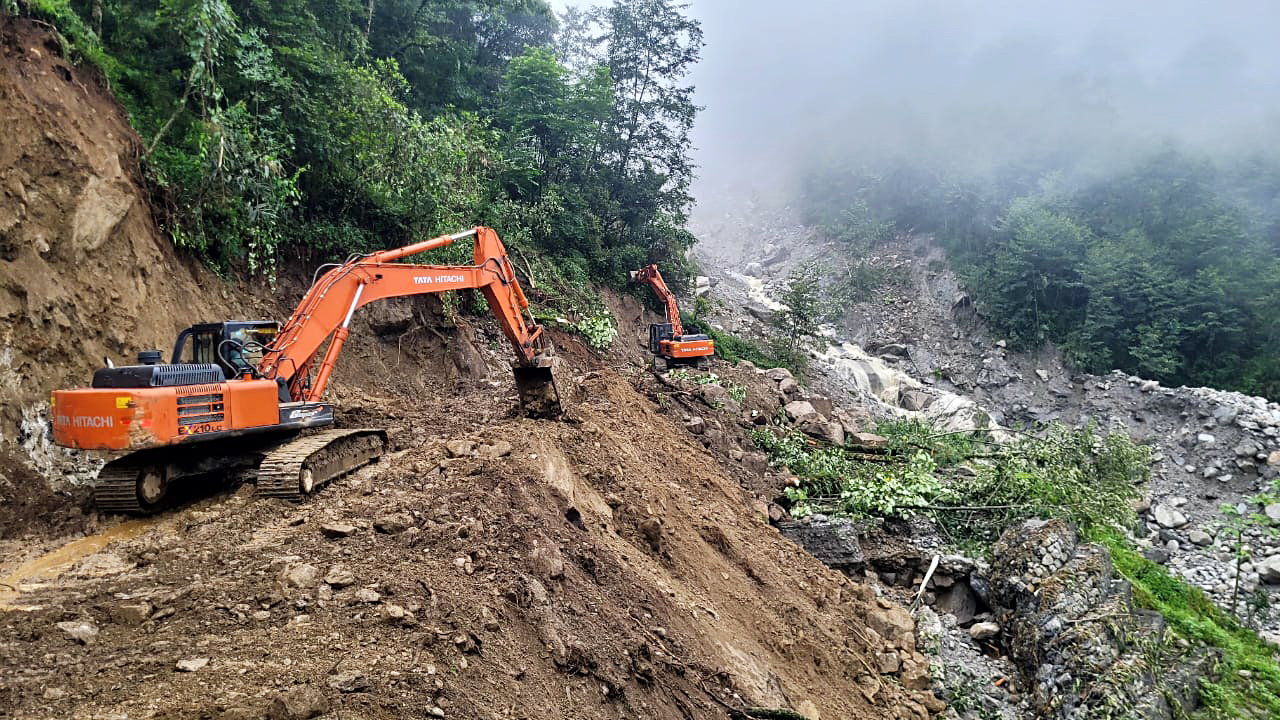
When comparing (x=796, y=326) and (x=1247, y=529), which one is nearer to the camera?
(x=1247, y=529)

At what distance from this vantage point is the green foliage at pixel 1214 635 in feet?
23.7

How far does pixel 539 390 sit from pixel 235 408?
356cm

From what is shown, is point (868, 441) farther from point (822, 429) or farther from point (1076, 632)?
point (1076, 632)

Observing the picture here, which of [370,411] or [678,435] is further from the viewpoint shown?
[678,435]

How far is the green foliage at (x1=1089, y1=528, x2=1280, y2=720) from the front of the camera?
23.7 ft

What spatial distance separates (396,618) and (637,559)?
255 cm

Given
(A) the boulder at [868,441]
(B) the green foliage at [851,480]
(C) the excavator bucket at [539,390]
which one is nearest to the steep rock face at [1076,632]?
(B) the green foliage at [851,480]

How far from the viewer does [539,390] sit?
8.01 meters

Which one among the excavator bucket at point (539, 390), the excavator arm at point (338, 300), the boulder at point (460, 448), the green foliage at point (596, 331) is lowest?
the boulder at point (460, 448)

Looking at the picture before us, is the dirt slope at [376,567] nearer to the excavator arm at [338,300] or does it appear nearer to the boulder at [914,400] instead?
the excavator arm at [338,300]

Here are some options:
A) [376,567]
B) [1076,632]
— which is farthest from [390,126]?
[1076,632]

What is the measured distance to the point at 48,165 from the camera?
21.3 ft

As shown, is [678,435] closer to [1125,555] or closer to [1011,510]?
[1011,510]

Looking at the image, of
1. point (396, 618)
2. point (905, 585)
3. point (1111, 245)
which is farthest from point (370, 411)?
point (1111, 245)
